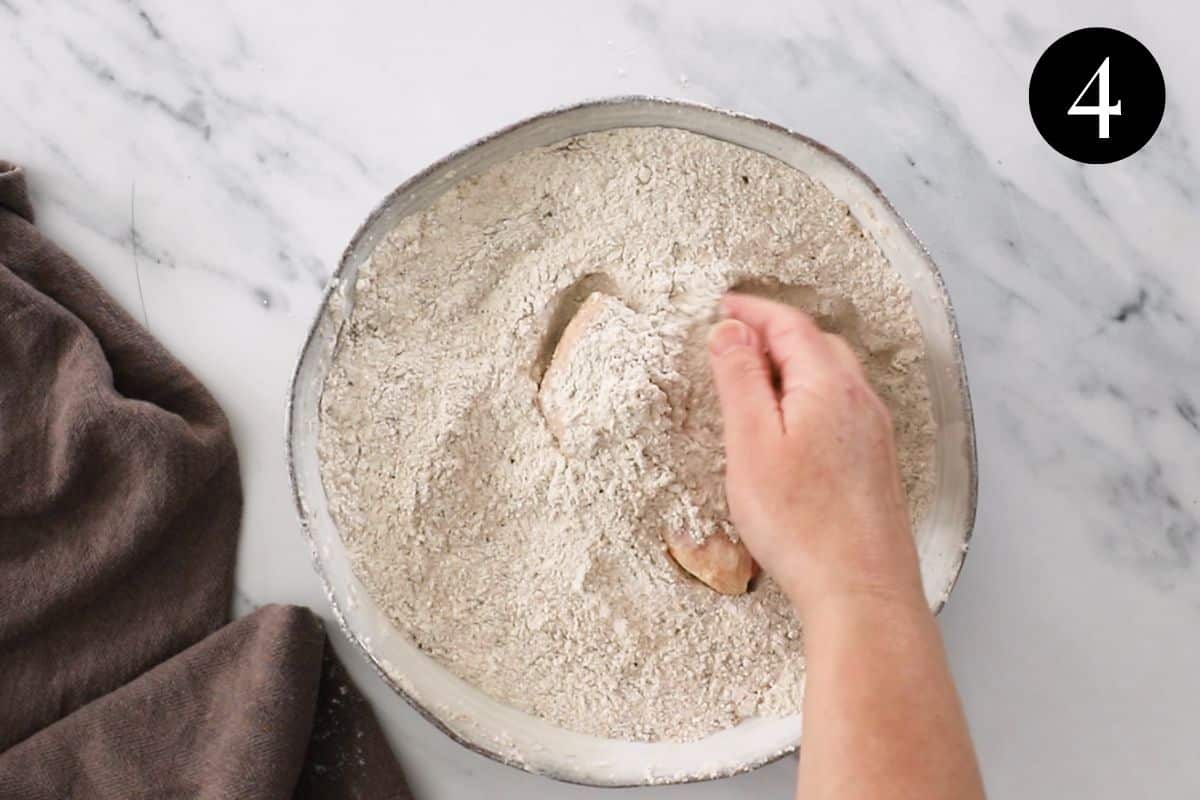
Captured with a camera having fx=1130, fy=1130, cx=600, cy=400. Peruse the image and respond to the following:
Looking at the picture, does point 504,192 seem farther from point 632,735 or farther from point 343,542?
point 632,735

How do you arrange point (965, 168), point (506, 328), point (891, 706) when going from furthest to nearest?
point (965, 168)
point (506, 328)
point (891, 706)

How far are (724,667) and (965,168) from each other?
0.43m

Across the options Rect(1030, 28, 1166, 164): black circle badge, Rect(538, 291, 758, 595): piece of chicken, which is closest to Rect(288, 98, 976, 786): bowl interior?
Rect(538, 291, 758, 595): piece of chicken

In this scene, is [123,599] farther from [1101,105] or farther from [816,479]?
[1101,105]

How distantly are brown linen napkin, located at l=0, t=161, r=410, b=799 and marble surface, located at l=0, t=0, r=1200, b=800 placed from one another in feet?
0.10

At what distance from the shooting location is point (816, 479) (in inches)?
25.5

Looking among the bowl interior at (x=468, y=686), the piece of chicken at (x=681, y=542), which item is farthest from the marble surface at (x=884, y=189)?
the piece of chicken at (x=681, y=542)

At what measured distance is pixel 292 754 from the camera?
32.3 inches

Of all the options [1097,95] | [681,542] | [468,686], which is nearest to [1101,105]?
[1097,95]

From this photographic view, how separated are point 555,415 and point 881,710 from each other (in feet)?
0.88

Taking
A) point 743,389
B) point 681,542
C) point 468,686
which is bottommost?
point 468,686

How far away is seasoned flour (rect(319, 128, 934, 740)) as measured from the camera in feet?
2.41

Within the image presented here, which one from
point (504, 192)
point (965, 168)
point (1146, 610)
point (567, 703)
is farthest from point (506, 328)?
point (1146, 610)

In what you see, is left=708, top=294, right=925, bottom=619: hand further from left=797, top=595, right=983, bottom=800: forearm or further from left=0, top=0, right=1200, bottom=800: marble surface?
left=0, top=0, right=1200, bottom=800: marble surface
